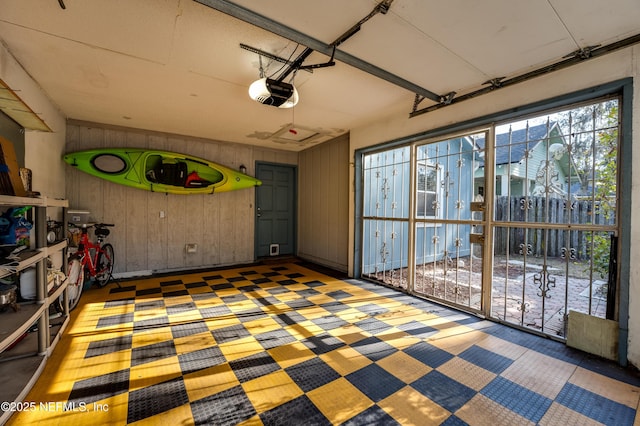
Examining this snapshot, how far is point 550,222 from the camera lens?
3006 mm

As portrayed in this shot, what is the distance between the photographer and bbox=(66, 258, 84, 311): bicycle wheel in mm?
3092

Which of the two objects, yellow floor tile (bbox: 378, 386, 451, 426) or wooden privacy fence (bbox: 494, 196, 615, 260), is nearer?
yellow floor tile (bbox: 378, 386, 451, 426)

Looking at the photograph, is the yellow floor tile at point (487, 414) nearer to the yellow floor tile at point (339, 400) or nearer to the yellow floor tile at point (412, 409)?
the yellow floor tile at point (412, 409)

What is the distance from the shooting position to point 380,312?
313 cm

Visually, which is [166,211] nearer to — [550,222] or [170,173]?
[170,173]

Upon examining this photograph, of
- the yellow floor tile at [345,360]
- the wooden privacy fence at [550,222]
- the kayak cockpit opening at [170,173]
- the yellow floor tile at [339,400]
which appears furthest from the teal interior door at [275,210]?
the yellow floor tile at [339,400]

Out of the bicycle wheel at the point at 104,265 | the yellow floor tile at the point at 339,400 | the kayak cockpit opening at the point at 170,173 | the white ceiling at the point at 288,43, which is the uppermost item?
the white ceiling at the point at 288,43

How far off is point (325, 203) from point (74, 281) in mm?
4012

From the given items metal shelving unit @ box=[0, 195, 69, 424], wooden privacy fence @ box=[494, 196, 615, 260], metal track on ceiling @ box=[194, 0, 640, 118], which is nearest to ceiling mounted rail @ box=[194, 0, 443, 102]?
metal track on ceiling @ box=[194, 0, 640, 118]

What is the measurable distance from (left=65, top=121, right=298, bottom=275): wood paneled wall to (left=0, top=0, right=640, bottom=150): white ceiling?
4.07 ft

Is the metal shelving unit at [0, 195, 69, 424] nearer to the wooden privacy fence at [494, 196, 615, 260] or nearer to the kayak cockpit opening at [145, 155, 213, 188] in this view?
the kayak cockpit opening at [145, 155, 213, 188]

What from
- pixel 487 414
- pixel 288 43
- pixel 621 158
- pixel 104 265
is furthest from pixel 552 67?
pixel 104 265

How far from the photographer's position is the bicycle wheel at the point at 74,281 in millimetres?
3092

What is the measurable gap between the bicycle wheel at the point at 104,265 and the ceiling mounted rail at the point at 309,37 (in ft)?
13.0
